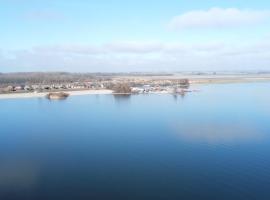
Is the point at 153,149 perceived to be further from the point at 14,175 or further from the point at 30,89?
the point at 30,89

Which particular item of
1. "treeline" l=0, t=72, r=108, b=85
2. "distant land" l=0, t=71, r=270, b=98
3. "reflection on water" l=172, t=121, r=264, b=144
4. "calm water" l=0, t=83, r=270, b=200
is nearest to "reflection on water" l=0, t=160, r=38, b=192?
"calm water" l=0, t=83, r=270, b=200

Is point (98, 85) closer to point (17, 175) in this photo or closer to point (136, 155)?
point (136, 155)

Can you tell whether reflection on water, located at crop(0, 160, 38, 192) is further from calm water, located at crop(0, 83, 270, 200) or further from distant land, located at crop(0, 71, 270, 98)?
distant land, located at crop(0, 71, 270, 98)

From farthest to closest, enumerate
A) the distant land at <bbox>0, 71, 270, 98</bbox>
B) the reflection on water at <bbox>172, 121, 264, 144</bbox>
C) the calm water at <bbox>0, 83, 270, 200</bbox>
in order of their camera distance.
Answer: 1. the distant land at <bbox>0, 71, 270, 98</bbox>
2. the reflection on water at <bbox>172, 121, 264, 144</bbox>
3. the calm water at <bbox>0, 83, 270, 200</bbox>

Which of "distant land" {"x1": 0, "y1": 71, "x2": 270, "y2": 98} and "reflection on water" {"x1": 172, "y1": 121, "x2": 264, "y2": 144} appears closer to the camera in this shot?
"reflection on water" {"x1": 172, "y1": 121, "x2": 264, "y2": 144}

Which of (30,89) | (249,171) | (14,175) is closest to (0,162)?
(14,175)

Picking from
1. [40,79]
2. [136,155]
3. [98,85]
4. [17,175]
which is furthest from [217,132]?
[40,79]

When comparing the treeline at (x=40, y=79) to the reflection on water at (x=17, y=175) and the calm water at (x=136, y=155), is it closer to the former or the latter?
the calm water at (x=136, y=155)

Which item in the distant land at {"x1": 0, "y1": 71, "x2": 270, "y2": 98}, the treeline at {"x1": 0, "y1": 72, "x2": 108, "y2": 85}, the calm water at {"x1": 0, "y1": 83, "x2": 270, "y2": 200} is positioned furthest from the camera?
the treeline at {"x1": 0, "y1": 72, "x2": 108, "y2": 85}

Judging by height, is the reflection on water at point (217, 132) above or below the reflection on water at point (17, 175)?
above

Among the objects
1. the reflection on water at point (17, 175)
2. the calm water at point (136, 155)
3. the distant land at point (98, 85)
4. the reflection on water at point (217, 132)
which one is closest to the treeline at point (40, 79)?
the distant land at point (98, 85)
